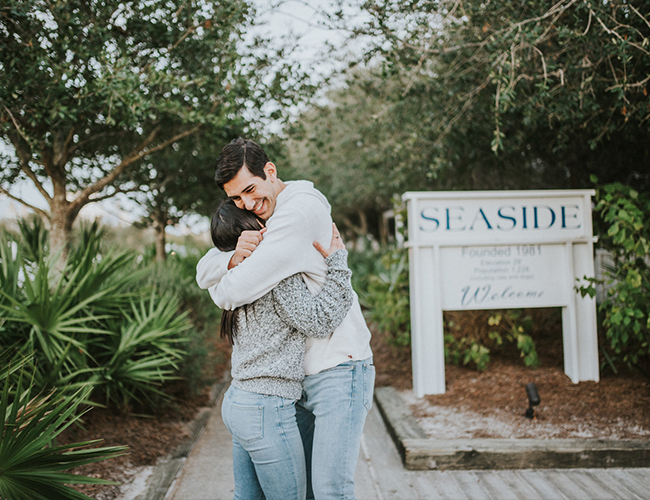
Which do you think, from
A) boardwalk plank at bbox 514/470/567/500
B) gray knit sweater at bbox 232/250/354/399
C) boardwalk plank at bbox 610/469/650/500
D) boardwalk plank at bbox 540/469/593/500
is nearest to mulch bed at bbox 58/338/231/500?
gray knit sweater at bbox 232/250/354/399

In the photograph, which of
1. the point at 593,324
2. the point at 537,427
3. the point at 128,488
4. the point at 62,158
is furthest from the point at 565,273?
the point at 62,158

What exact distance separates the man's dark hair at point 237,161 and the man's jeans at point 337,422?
822mm

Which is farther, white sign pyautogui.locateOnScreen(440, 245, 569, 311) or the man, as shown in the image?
white sign pyautogui.locateOnScreen(440, 245, 569, 311)

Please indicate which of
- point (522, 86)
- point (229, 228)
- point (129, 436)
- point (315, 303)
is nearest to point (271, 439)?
point (315, 303)

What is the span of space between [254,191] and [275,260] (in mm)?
336

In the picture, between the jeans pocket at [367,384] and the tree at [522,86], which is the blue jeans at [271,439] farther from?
the tree at [522,86]

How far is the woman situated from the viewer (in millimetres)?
1715

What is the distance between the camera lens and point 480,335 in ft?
A: 17.3

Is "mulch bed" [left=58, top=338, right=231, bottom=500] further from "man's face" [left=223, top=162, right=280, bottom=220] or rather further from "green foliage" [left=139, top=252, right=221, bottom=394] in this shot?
"man's face" [left=223, top=162, right=280, bottom=220]

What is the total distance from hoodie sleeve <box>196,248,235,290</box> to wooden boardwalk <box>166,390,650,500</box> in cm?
193

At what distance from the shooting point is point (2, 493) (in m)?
1.95

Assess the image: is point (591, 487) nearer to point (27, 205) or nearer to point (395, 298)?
point (395, 298)

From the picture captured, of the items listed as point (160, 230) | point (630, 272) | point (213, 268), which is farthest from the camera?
point (160, 230)

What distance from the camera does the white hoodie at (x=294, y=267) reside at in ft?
5.49
